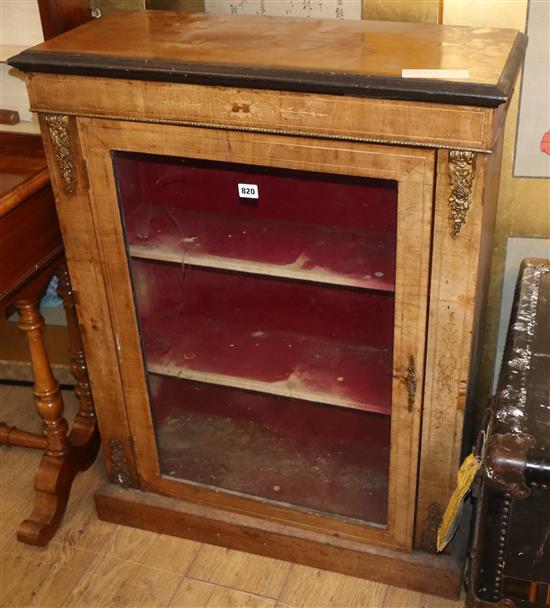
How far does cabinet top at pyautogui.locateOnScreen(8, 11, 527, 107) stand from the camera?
1783 millimetres

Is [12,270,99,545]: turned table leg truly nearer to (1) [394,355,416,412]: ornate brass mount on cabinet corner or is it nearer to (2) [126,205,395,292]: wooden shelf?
(2) [126,205,395,292]: wooden shelf

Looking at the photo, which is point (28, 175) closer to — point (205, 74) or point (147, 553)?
point (205, 74)

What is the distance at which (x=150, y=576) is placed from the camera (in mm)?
2600

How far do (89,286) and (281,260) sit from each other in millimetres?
525

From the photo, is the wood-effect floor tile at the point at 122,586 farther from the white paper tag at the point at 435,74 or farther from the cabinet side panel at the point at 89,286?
the white paper tag at the point at 435,74

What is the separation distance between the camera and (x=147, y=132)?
2.06 m

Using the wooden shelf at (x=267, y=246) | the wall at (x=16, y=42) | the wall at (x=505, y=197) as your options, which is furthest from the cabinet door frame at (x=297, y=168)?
the wall at (x=16, y=42)

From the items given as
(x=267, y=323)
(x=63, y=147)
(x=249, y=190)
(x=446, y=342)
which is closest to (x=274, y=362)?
(x=267, y=323)

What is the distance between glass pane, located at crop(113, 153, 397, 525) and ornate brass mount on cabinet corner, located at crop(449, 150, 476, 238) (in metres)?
0.31

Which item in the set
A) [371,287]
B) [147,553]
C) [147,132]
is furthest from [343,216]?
[147,553]

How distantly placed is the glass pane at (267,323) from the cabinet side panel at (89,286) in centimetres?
10

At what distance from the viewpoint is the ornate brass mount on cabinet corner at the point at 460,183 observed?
1808mm

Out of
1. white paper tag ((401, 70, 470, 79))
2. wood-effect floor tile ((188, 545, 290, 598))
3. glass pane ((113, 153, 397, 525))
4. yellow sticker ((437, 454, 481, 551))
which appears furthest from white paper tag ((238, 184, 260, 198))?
wood-effect floor tile ((188, 545, 290, 598))

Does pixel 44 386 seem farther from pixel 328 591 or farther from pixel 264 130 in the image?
pixel 264 130
